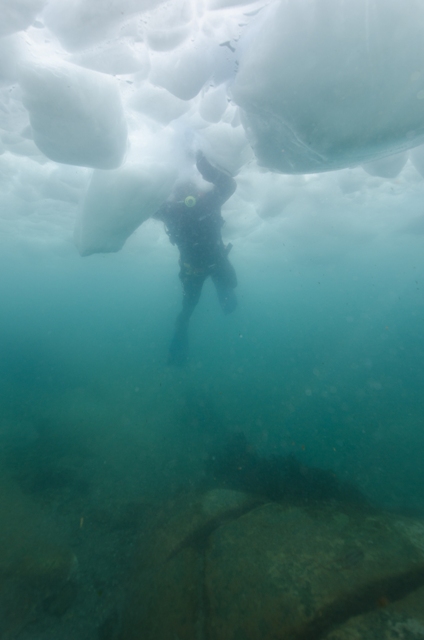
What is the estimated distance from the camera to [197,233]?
32.8ft

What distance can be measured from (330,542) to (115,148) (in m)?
7.51

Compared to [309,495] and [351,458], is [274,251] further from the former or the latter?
[309,495]

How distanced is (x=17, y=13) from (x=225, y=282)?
9055 mm

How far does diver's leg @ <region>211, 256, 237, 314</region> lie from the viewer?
448 inches

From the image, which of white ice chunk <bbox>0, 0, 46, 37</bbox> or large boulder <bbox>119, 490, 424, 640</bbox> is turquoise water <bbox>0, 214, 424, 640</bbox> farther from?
white ice chunk <bbox>0, 0, 46, 37</bbox>

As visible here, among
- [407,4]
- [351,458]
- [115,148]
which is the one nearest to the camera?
[407,4]

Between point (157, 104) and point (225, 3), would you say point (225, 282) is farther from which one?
point (225, 3)

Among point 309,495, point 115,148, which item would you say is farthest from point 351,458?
point 115,148

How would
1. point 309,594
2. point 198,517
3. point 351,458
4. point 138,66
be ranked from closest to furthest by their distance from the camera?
1. point 309,594
2. point 198,517
3. point 138,66
4. point 351,458

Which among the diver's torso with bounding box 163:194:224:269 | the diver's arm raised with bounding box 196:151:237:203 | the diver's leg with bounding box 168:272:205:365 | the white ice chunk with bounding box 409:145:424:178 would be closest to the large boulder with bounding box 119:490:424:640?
the diver's arm raised with bounding box 196:151:237:203

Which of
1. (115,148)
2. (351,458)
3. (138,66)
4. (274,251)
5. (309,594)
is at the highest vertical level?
(274,251)

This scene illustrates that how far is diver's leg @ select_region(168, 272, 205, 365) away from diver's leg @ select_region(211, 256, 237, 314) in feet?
2.28

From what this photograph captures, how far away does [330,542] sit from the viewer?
10.2 feet

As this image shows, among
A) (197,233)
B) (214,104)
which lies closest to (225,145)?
(214,104)
